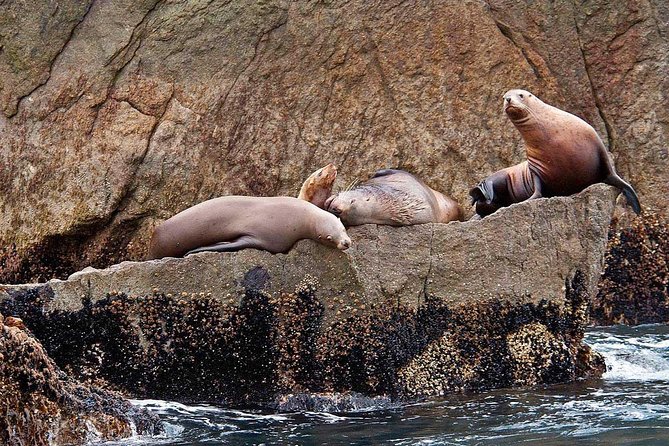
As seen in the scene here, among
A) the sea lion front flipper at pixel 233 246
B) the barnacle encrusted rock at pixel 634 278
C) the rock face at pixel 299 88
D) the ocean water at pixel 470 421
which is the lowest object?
the ocean water at pixel 470 421

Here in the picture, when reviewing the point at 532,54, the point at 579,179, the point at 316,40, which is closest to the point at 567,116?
the point at 579,179

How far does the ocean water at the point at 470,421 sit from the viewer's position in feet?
17.7

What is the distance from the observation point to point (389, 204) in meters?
7.34

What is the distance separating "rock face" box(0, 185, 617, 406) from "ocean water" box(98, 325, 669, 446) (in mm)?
192

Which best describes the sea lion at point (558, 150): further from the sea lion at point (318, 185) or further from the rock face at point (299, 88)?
the rock face at point (299, 88)

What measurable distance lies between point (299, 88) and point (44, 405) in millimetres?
4820

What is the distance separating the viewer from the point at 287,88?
31.2ft

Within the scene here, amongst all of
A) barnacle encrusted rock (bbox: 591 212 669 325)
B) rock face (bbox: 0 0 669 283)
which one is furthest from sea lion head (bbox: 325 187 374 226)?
barnacle encrusted rock (bbox: 591 212 669 325)

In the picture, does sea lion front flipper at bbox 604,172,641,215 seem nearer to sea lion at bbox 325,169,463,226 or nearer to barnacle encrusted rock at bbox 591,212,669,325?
sea lion at bbox 325,169,463,226

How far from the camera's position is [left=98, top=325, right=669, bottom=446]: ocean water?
5398mm

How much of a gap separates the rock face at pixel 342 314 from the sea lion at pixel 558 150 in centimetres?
74

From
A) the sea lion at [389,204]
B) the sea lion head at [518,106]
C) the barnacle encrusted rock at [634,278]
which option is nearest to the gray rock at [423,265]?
the sea lion at [389,204]

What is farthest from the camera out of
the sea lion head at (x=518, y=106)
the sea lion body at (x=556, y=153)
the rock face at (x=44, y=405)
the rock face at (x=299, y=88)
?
the rock face at (x=299, y=88)


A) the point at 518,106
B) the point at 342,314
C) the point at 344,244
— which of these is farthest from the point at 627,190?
the point at 342,314
